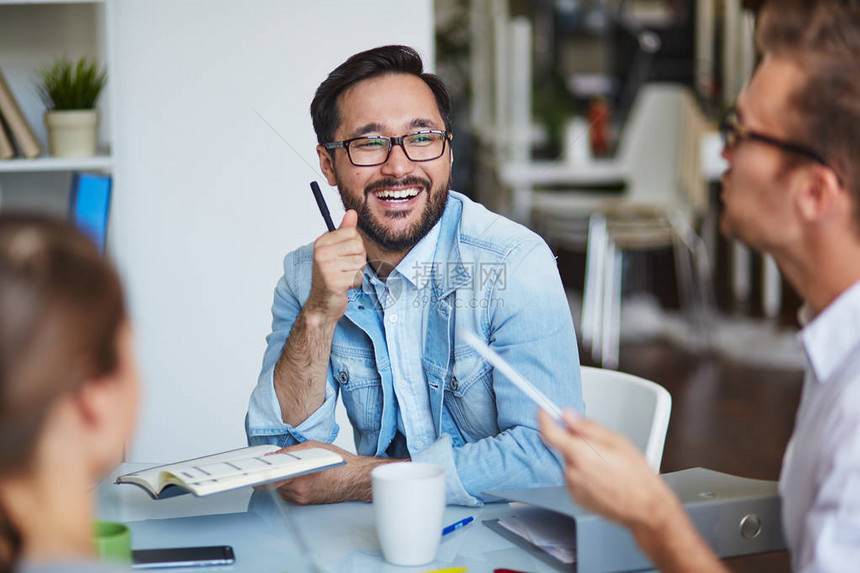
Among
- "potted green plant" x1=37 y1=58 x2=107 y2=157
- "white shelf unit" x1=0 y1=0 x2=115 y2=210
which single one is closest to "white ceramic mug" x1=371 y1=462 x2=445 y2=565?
"potted green plant" x1=37 y1=58 x2=107 y2=157

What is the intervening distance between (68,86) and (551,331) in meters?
1.32

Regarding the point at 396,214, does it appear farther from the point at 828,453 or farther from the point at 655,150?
the point at 655,150

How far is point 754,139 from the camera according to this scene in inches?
31.9

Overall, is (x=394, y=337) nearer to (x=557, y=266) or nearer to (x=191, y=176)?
(x=557, y=266)

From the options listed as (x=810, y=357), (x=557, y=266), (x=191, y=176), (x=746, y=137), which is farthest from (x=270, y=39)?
(x=810, y=357)

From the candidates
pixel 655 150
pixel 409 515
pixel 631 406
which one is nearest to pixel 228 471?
pixel 409 515

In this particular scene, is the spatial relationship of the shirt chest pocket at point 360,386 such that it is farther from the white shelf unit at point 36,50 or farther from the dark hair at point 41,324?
the white shelf unit at point 36,50

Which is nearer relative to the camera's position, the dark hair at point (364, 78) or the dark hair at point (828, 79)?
the dark hair at point (828, 79)

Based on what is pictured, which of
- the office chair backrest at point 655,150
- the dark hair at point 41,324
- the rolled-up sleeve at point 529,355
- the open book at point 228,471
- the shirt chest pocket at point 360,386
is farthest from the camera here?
the office chair backrest at point 655,150

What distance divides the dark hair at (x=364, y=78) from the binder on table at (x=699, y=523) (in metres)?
0.49

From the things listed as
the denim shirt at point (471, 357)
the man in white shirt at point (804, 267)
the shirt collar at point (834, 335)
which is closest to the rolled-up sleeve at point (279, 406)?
the denim shirt at point (471, 357)

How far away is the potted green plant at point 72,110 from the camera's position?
1.99 meters

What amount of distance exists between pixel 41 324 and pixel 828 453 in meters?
0.55

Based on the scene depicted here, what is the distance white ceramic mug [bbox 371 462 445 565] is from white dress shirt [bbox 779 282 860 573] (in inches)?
11.5
